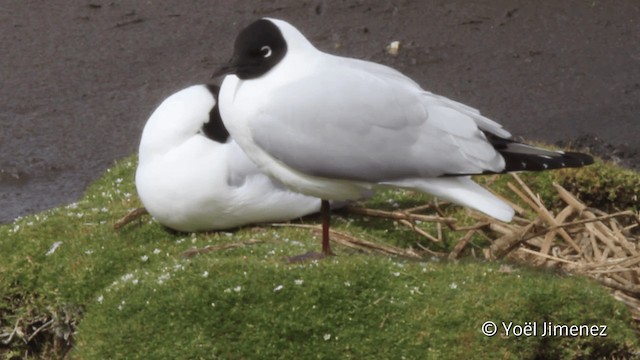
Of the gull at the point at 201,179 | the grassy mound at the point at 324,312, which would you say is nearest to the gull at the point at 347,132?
the grassy mound at the point at 324,312

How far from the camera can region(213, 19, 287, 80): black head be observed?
446cm

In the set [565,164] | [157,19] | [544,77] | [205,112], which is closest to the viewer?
[565,164]

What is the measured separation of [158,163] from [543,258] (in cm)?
160

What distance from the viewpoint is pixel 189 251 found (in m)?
4.94

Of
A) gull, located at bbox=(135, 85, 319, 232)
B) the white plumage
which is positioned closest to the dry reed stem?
gull, located at bbox=(135, 85, 319, 232)

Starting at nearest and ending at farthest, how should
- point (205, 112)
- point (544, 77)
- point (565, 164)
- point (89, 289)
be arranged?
point (565, 164)
point (89, 289)
point (205, 112)
point (544, 77)

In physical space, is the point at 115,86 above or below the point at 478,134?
below

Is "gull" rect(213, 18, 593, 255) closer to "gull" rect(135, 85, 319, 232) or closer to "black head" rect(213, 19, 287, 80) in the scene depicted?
"black head" rect(213, 19, 287, 80)

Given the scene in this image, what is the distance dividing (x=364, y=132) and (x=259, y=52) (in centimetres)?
48

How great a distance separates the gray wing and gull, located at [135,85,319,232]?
777 mm

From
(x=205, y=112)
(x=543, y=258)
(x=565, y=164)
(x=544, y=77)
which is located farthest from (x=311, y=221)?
(x=544, y=77)

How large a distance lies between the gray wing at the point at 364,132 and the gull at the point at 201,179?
2.55ft

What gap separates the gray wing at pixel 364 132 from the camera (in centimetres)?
432

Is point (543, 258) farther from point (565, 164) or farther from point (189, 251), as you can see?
point (189, 251)
